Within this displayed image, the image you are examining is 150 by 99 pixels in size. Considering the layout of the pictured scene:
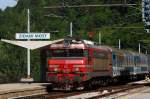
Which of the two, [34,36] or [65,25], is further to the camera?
[65,25]

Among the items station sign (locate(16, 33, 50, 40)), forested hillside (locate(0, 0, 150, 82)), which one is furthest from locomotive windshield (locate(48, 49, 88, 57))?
station sign (locate(16, 33, 50, 40))

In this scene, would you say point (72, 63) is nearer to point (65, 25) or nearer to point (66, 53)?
point (66, 53)

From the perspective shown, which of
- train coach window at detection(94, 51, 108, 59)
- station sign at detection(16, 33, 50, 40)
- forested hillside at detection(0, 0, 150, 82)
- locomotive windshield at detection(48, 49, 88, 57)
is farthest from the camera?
forested hillside at detection(0, 0, 150, 82)

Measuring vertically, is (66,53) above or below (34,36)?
below

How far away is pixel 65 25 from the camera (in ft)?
262

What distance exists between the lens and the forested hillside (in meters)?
59.0

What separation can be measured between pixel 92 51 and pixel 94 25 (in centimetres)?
5207

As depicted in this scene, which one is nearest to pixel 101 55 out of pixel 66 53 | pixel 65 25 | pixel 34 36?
pixel 66 53

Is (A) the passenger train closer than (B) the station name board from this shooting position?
Yes

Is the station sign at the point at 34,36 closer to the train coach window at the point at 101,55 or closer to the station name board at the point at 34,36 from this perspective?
the station name board at the point at 34,36

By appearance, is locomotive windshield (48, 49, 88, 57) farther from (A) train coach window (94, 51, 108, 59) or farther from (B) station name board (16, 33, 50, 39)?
(B) station name board (16, 33, 50, 39)

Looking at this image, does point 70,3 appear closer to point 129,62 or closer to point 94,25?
point 129,62

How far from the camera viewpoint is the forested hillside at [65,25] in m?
59.0

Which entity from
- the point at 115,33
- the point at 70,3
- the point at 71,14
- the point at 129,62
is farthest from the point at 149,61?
the point at 70,3
